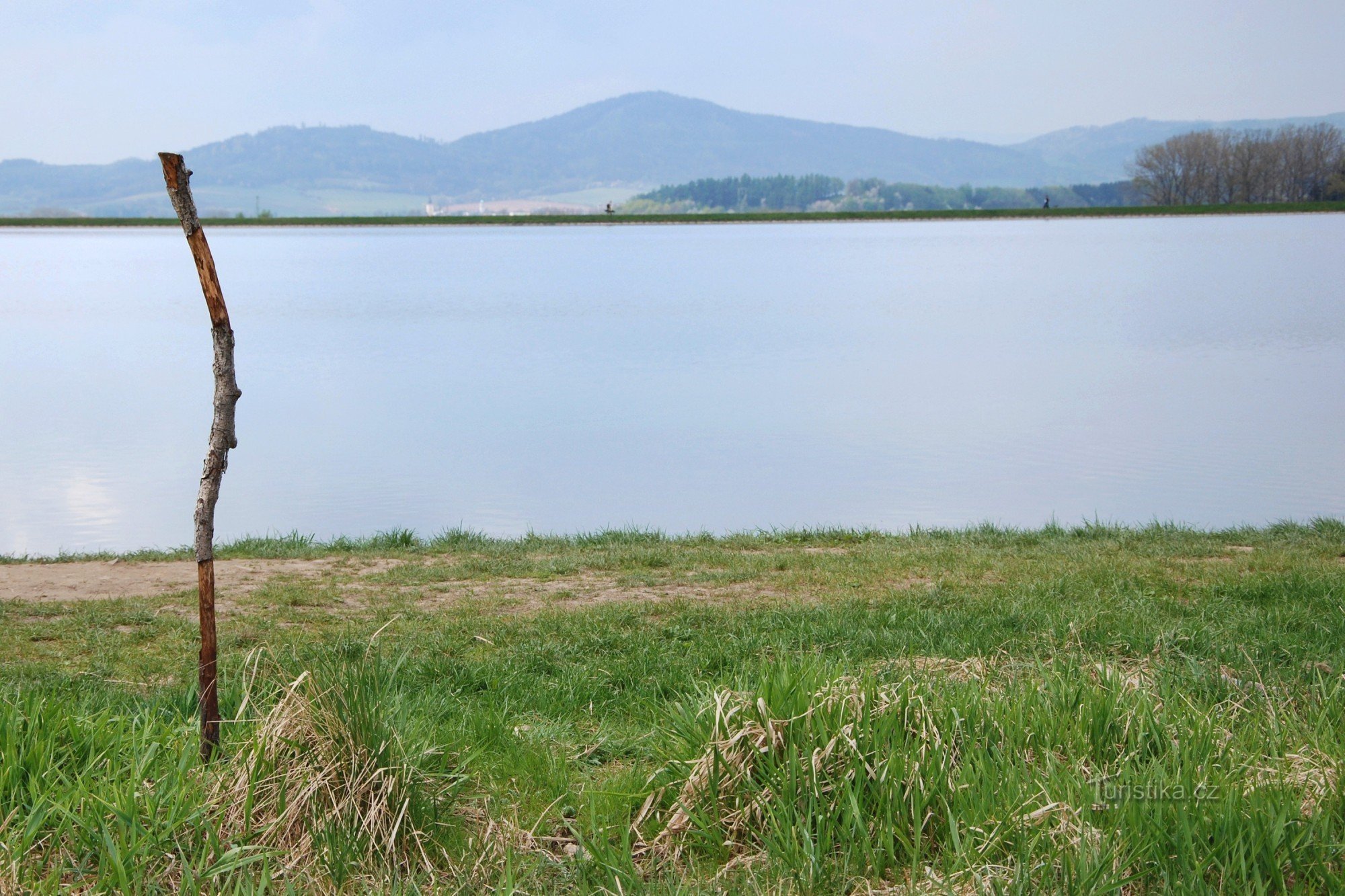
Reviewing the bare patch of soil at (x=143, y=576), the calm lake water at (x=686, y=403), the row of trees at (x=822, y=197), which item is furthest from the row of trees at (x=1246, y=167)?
the bare patch of soil at (x=143, y=576)

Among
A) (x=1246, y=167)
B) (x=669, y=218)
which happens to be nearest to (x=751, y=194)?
(x=669, y=218)

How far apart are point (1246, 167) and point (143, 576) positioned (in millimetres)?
106428

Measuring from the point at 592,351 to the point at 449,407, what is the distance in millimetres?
6536

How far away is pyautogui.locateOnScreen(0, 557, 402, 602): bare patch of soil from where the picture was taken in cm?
738

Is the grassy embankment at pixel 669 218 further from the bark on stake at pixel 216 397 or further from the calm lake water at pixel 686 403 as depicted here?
the bark on stake at pixel 216 397

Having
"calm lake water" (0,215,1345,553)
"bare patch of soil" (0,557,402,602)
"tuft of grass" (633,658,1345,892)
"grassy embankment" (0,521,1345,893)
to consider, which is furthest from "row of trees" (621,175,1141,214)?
"tuft of grass" (633,658,1345,892)

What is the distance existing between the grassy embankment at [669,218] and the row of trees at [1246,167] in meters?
6.93

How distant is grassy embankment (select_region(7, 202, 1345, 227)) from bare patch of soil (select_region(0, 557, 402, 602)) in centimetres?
9305

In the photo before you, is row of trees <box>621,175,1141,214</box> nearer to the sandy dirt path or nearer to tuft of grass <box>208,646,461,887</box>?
the sandy dirt path

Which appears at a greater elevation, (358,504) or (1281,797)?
(1281,797)

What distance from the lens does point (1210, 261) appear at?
46281mm

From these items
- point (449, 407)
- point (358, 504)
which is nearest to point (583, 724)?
point (358, 504)

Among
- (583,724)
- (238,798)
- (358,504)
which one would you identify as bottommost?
(358,504)

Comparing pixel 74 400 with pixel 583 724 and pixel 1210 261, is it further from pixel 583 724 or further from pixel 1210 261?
pixel 1210 261
